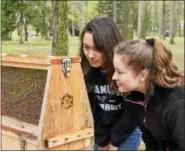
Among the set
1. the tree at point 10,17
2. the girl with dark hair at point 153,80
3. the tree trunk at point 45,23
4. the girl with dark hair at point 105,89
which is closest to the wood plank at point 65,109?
the girl with dark hair at point 153,80

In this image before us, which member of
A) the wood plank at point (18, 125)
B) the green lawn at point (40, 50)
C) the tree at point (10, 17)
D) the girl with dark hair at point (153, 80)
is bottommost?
the green lawn at point (40, 50)

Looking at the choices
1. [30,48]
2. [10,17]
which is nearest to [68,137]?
[30,48]

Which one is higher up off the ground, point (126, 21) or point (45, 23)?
point (45, 23)

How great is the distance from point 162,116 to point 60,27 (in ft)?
14.1

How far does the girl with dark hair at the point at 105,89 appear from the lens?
92.1 inches

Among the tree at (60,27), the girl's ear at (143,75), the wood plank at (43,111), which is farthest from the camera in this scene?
the tree at (60,27)

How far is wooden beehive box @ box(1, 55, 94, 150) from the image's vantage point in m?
1.82

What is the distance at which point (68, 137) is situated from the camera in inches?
75.1

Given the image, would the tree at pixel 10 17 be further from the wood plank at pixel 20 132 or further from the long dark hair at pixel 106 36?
the wood plank at pixel 20 132

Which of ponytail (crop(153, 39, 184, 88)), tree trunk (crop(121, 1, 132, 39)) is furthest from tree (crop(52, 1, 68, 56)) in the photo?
ponytail (crop(153, 39, 184, 88))

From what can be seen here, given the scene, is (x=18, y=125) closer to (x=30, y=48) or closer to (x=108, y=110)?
(x=108, y=110)

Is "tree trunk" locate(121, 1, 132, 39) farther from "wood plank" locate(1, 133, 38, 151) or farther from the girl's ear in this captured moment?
"wood plank" locate(1, 133, 38, 151)

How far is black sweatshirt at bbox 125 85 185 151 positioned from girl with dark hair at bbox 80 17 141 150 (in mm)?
271

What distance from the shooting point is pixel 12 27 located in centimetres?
2716
